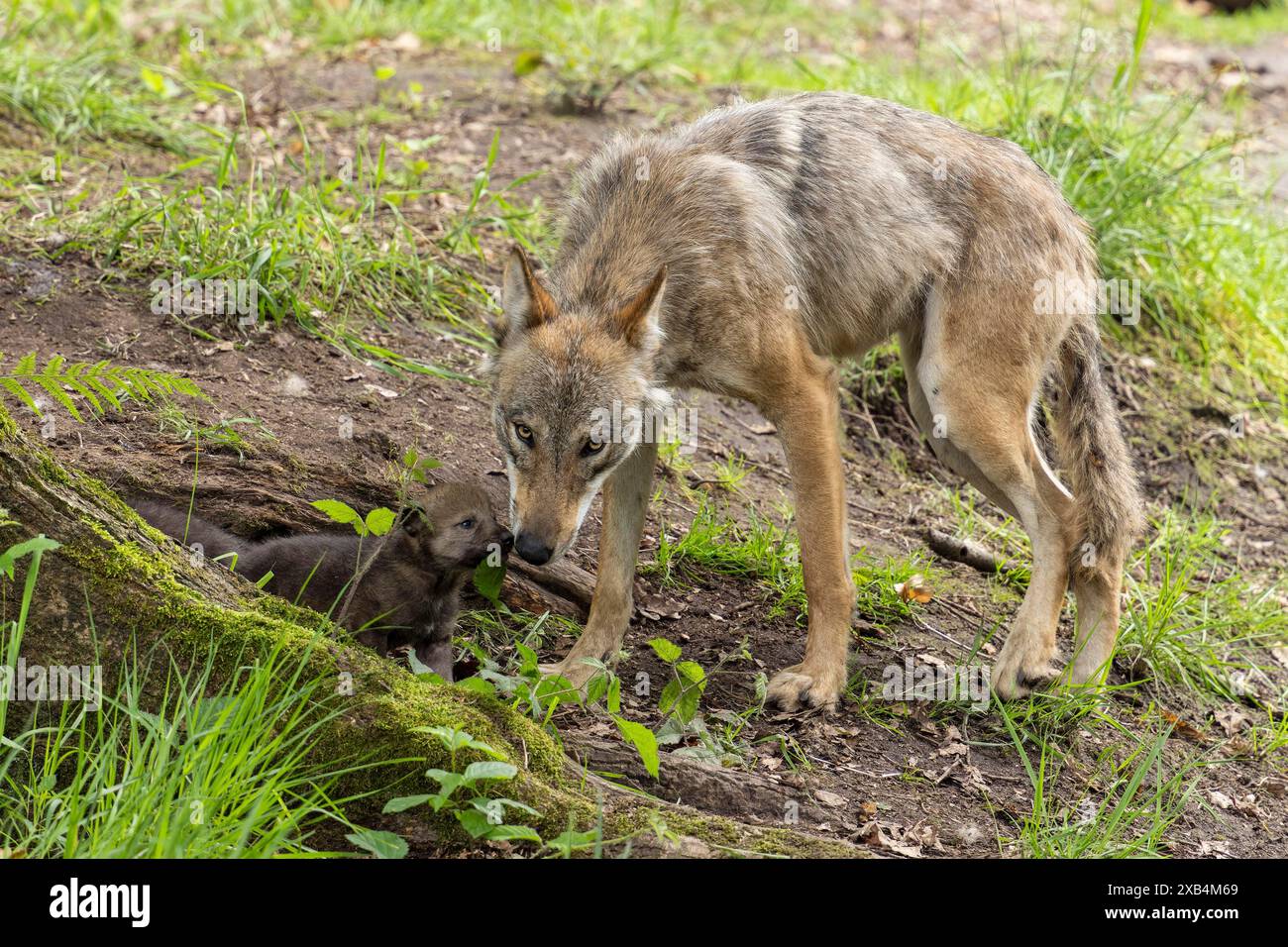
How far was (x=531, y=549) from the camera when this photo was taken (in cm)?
433

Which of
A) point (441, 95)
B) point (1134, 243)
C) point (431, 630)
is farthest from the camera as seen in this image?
point (441, 95)

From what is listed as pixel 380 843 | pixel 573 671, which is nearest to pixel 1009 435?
pixel 573 671

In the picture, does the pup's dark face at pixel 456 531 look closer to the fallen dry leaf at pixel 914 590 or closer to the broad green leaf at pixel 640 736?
the broad green leaf at pixel 640 736

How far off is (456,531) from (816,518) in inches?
56.1

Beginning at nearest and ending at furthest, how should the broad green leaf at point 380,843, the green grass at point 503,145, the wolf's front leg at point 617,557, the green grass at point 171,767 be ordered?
the green grass at point 171,767
the broad green leaf at point 380,843
the wolf's front leg at point 617,557
the green grass at point 503,145

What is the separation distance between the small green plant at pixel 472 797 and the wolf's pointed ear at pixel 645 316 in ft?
5.76

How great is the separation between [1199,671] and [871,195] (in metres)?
2.66

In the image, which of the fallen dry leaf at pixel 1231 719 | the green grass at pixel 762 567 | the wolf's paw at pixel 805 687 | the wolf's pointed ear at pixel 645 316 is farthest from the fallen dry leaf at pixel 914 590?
the wolf's pointed ear at pixel 645 316

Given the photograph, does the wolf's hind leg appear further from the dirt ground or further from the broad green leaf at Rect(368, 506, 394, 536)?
the broad green leaf at Rect(368, 506, 394, 536)

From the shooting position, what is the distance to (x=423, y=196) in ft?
24.2

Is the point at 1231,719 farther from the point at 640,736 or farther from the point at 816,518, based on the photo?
the point at 640,736

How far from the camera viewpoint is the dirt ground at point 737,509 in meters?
4.41
